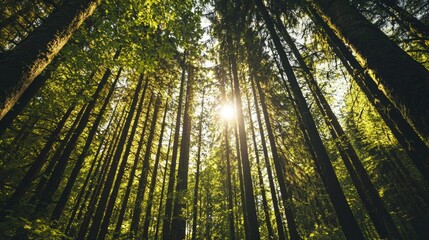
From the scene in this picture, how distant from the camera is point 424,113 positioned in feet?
6.62

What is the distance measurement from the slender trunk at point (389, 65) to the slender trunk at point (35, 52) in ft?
13.7

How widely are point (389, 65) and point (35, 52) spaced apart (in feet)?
14.4

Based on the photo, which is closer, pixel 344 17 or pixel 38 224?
pixel 344 17

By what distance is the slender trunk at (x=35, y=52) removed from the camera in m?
2.20

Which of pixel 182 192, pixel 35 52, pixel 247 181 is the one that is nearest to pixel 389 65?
pixel 35 52

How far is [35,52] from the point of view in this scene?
2.62m

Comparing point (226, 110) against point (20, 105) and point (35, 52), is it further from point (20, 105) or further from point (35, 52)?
point (35, 52)

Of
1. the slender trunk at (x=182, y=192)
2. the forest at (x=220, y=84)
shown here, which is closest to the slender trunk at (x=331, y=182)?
the forest at (x=220, y=84)

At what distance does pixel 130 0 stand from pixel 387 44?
21.4 feet

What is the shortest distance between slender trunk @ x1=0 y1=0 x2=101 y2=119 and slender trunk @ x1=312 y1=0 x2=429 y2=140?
4.17 m

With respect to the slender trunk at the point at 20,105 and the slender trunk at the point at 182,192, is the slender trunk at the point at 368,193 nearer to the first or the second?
the slender trunk at the point at 182,192

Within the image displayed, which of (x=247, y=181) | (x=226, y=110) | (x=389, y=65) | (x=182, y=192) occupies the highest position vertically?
(x=226, y=110)

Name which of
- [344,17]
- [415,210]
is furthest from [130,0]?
[415,210]

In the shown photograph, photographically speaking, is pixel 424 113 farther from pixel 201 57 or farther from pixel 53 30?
pixel 201 57
